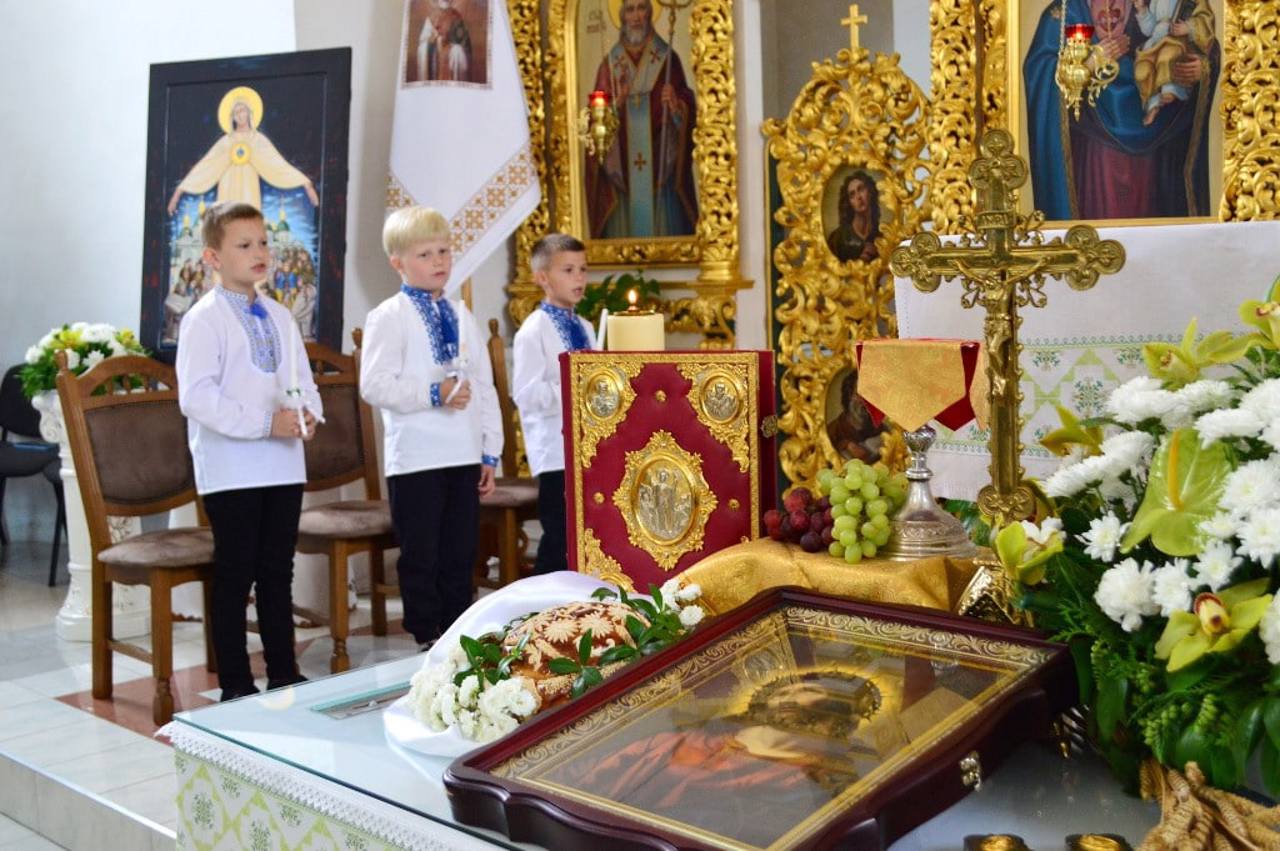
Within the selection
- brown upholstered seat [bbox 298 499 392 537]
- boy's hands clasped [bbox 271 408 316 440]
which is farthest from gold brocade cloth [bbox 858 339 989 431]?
brown upholstered seat [bbox 298 499 392 537]

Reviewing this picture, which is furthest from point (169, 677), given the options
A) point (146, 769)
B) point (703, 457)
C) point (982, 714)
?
point (982, 714)

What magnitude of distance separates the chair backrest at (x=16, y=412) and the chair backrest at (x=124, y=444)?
3102mm

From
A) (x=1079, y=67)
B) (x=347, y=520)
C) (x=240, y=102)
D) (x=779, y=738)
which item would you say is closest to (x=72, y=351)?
(x=240, y=102)

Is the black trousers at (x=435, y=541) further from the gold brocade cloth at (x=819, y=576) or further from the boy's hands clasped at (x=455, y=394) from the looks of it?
the gold brocade cloth at (x=819, y=576)

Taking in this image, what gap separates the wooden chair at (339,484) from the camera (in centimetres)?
523

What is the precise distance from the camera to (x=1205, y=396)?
1532 millimetres

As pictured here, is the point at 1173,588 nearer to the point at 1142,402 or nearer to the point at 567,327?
the point at 1142,402

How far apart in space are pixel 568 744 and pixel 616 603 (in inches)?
18.2

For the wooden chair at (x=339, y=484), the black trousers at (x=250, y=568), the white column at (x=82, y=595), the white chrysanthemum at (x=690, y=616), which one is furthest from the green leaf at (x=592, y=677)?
the white column at (x=82, y=595)

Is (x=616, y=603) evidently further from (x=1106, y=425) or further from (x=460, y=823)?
(x=1106, y=425)

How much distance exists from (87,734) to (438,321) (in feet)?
5.92

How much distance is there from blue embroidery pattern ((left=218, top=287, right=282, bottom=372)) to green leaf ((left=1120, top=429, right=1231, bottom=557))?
3.45 m

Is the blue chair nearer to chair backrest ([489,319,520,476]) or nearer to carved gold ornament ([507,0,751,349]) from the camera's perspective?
chair backrest ([489,319,520,476])

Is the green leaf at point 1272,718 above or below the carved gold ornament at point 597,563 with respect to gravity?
below
